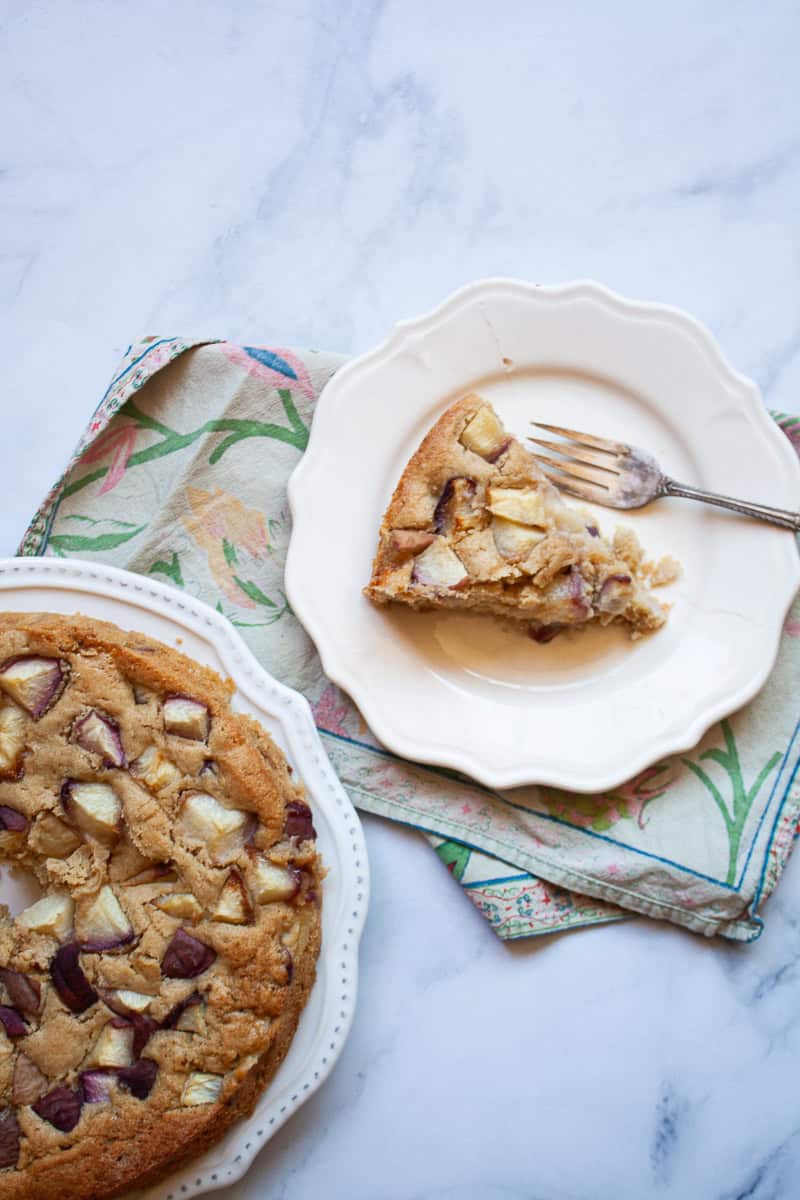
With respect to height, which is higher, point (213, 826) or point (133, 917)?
point (213, 826)

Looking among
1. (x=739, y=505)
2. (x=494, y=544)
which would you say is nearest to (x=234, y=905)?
(x=494, y=544)

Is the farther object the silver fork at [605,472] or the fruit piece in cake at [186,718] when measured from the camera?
the silver fork at [605,472]

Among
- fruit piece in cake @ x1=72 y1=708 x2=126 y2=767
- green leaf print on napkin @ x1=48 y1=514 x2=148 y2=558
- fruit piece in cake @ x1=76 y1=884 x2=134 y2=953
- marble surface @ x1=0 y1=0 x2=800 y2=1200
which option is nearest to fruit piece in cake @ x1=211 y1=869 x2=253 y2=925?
fruit piece in cake @ x1=76 y1=884 x2=134 y2=953

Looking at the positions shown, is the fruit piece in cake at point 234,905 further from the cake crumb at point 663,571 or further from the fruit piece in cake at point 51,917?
the cake crumb at point 663,571

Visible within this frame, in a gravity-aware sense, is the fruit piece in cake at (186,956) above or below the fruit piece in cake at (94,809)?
below

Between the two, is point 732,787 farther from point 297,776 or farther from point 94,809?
point 94,809

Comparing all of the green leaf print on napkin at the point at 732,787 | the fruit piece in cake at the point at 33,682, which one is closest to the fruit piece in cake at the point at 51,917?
the fruit piece in cake at the point at 33,682
